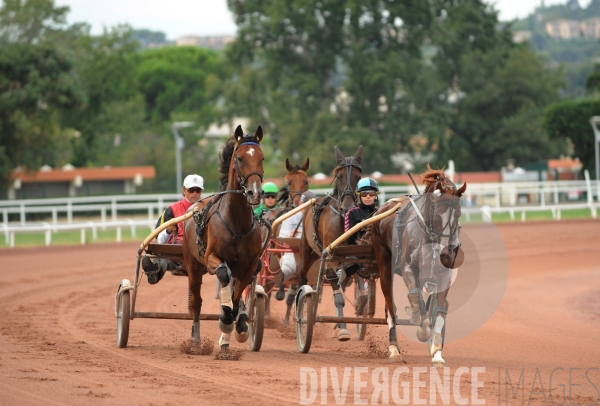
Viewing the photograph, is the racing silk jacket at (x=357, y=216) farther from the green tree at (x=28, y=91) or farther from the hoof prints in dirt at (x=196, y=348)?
the green tree at (x=28, y=91)

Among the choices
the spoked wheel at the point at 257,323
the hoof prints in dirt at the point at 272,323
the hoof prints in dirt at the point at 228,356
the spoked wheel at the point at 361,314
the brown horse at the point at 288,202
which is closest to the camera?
the hoof prints in dirt at the point at 228,356

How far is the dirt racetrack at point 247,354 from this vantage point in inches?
231

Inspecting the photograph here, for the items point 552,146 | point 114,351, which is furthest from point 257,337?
point 552,146

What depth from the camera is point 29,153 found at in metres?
33.6

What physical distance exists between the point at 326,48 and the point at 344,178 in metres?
34.0

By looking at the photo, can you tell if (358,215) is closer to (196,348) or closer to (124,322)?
(196,348)

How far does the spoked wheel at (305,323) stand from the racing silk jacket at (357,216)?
0.82m

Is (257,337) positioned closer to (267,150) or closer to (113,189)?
(113,189)

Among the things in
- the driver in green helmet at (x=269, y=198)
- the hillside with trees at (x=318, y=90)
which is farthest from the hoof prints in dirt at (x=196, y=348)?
the hillside with trees at (x=318, y=90)

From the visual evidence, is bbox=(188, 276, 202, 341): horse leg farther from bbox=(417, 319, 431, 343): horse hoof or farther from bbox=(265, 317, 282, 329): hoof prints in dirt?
bbox=(265, 317, 282, 329): hoof prints in dirt

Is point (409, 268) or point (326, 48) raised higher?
point (326, 48)

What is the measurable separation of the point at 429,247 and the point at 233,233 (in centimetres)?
172

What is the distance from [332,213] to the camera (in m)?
9.01

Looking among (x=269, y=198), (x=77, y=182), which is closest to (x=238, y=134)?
(x=269, y=198)
